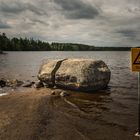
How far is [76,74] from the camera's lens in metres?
17.9

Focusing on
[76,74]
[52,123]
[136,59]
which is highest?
[136,59]

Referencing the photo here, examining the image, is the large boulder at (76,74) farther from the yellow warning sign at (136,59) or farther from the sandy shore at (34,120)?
the yellow warning sign at (136,59)

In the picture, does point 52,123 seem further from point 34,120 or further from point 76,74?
point 76,74

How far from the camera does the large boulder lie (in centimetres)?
1778

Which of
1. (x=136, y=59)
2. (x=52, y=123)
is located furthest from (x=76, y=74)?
(x=136, y=59)

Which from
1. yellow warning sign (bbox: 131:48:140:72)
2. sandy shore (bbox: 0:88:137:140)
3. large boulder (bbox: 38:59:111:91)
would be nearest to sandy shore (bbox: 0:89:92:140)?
sandy shore (bbox: 0:88:137:140)

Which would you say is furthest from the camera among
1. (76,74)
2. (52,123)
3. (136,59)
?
(76,74)

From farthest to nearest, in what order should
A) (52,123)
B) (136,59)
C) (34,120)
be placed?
(34,120), (52,123), (136,59)

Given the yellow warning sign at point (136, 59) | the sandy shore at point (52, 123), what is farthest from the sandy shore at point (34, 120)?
the yellow warning sign at point (136, 59)

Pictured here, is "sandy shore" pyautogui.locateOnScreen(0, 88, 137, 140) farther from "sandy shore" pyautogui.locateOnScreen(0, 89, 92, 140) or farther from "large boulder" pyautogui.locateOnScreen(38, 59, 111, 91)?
"large boulder" pyautogui.locateOnScreen(38, 59, 111, 91)

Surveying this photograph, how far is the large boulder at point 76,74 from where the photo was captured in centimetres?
1778

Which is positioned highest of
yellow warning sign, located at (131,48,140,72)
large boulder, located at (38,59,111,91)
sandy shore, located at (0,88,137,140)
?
yellow warning sign, located at (131,48,140,72)

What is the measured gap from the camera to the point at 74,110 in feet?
41.6

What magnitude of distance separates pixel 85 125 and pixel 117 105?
4.54 meters
